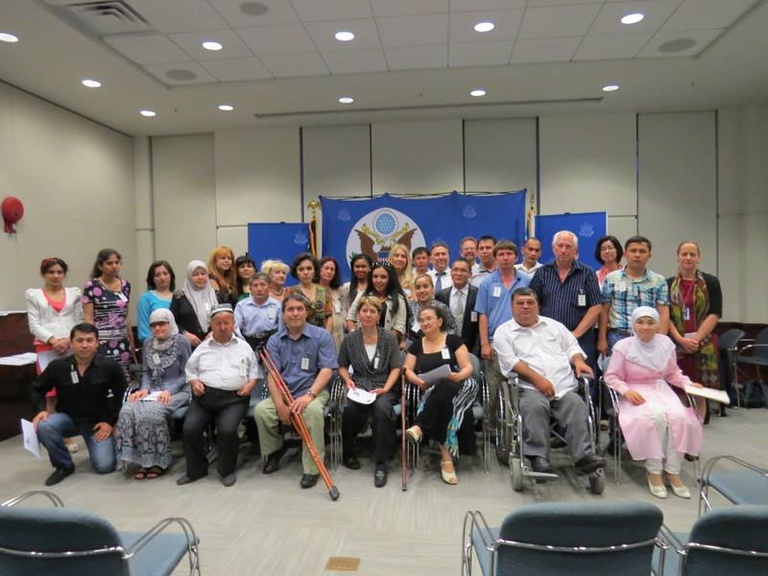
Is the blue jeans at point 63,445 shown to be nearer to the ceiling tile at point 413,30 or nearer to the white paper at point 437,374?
the white paper at point 437,374

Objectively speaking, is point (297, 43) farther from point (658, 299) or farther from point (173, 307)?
A: point (658, 299)

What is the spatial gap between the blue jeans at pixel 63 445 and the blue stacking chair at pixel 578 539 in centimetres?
309

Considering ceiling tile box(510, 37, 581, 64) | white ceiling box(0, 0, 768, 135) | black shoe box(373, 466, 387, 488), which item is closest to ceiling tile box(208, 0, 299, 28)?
white ceiling box(0, 0, 768, 135)

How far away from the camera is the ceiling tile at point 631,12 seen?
3.85 meters

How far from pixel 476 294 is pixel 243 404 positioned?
1981 millimetres

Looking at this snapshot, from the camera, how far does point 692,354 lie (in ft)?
13.3

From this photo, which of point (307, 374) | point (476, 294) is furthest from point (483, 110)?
point (307, 374)

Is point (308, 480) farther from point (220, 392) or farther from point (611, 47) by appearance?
point (611, 47)

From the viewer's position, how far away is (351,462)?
3.46 m

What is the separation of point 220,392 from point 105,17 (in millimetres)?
3140

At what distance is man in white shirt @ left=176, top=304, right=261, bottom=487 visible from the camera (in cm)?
328

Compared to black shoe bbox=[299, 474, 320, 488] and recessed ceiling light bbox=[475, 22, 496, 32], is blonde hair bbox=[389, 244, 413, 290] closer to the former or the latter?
black shoe bbox=[299, 474, 320, 488]

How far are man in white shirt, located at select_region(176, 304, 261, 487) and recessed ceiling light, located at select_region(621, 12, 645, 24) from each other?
397cm

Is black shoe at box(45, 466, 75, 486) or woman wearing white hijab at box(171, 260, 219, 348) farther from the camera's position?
woman wearing white hijab at box(171, 260, 219, 348)
